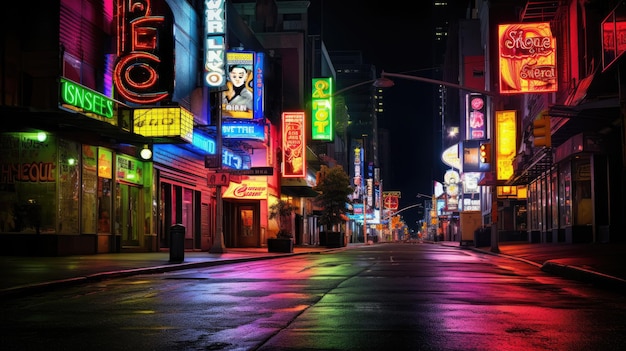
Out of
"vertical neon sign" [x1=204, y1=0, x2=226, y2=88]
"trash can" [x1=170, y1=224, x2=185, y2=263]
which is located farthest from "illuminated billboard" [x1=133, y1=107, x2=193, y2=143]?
"trash can" [x1=170, y1=224, x2=185, y2=263]

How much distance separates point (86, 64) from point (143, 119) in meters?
3.20

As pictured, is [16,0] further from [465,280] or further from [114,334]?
[114,334]

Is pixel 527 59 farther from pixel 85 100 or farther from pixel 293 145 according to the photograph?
pixel 293 145

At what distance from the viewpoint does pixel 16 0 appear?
23672 mm

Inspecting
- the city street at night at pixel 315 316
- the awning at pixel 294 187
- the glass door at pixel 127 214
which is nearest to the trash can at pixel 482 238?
the awning at pixel 294 187

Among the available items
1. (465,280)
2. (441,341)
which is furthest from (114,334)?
(465,280)

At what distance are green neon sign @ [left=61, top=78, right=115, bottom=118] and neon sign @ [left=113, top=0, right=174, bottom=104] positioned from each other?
1.15m

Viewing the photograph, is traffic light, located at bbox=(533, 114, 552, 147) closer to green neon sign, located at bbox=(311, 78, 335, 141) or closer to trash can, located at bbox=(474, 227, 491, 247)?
trash can, located at bbox=(474, 227, 491, 247)

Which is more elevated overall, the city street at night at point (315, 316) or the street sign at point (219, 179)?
the street sign at point (219, 179)

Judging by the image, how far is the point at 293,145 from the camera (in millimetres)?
51469

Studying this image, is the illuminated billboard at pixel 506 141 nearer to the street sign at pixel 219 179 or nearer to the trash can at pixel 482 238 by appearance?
the trash can at pixel 482 238

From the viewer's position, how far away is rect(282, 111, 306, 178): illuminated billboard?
168ft

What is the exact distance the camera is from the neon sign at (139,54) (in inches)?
1046

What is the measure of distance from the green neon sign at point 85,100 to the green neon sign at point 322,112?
36.0 m
